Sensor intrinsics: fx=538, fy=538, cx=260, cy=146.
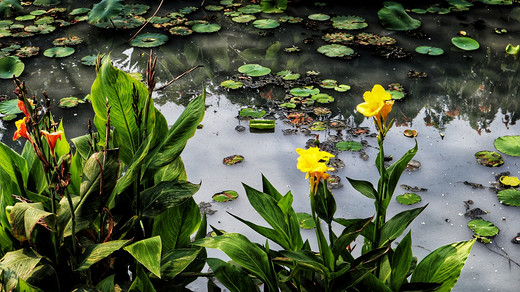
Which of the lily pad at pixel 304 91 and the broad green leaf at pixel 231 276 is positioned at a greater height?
the broad green leaf at pixel 231 276

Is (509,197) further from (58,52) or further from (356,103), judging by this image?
(58,52)

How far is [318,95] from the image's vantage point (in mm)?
3344

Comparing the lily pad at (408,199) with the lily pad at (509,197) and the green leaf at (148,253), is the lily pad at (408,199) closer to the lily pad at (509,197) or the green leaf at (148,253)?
the lily pad at (509,197)

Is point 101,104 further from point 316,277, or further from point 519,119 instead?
point 519,119

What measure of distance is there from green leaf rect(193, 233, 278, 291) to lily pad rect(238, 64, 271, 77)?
7.08 feet

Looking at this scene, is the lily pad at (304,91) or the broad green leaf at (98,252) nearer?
the broad green leaf at (98,252)

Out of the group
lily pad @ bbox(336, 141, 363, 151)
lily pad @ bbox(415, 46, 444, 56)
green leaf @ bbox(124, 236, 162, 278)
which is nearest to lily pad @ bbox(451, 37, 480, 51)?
lily pad @ bbox(415, 46, 444, 56)

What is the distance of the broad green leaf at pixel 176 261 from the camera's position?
1.56 metres

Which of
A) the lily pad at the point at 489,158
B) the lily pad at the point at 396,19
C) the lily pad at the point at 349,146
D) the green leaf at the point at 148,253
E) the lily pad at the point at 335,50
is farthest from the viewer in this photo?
the lily pad at the point at 396,19

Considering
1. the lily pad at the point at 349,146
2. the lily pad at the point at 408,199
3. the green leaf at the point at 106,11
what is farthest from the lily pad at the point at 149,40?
the lily pad at the point at 408,199

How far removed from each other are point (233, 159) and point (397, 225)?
1343 millimetres

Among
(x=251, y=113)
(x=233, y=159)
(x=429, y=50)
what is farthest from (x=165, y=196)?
(x=429, y=50)

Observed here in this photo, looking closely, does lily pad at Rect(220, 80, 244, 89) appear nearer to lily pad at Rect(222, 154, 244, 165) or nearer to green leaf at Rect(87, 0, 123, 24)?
lily pad at Rect(222, 154, 244, 165)

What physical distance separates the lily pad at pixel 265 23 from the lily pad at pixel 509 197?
2.50 m
